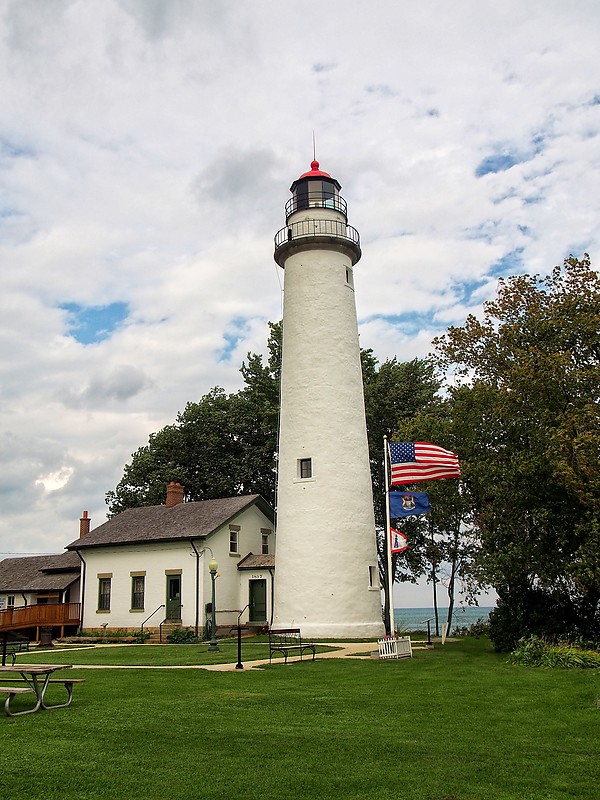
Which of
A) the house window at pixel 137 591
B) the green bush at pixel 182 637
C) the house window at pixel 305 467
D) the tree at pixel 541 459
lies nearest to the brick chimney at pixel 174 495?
the house window at pixel 137 591

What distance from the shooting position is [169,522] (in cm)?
3309

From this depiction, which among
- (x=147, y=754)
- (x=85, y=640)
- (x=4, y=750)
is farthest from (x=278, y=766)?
(x=85, y=640)

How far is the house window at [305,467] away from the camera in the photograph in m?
26.3

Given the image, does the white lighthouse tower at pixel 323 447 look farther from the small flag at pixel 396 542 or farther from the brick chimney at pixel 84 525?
the brick chimney at pixel 84 525

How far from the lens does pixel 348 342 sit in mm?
27219

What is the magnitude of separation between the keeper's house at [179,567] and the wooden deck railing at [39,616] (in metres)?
0.59

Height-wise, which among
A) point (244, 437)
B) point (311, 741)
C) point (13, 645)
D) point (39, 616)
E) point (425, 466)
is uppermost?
point (244, 437)

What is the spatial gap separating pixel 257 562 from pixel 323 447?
25.3 ft

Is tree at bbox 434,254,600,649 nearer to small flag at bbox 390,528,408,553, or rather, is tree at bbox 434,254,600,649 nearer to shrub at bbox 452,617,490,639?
small flag at bbox 390,528,408,553

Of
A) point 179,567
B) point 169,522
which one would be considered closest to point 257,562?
point 179,567

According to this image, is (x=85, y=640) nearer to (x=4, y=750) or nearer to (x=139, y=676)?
(x=139, y=676)

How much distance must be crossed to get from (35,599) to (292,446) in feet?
52.7

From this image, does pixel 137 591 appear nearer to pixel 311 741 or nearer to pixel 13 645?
pixel 13 645

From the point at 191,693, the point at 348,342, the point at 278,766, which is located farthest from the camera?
the point at 348,342
